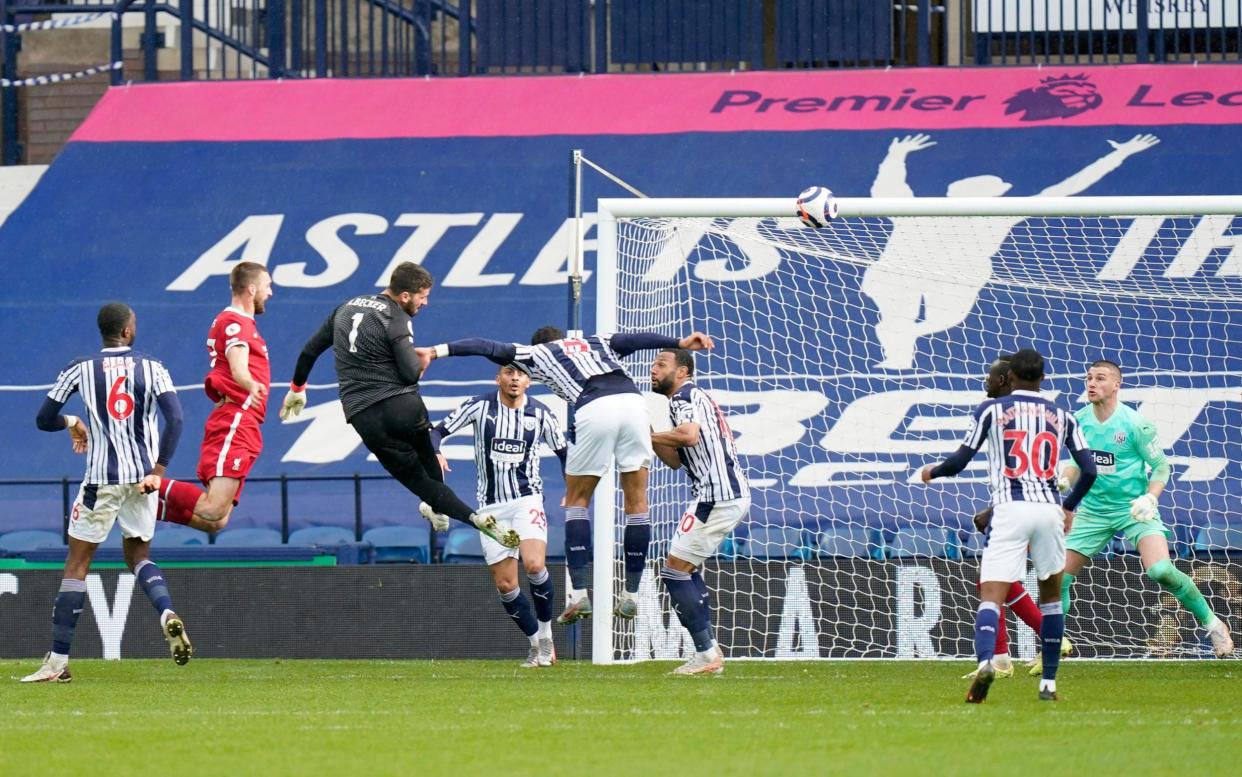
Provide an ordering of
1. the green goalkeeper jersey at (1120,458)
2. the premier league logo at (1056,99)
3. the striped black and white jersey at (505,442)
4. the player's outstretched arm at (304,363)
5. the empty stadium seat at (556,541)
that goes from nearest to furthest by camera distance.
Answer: the player's outstretched arm at (304,363) → the green goalkeeper jersey at (1120,458) → the striped black and white jersey at (505,442) → the empty stadium seat at (556,541) → the premier league logo at (1056,99)

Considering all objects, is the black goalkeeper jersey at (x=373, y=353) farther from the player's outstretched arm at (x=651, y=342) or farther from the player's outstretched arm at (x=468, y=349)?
the player's outstretched arm at (x=651, y=342)

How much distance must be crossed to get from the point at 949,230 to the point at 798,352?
175cm

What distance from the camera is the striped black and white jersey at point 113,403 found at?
966 cm

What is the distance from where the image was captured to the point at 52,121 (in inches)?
832

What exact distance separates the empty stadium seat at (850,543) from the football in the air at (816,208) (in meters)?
2.66

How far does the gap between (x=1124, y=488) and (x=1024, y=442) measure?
116 inches

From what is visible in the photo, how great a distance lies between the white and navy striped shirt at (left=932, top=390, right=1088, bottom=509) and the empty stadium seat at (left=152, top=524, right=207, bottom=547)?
7.67 metres

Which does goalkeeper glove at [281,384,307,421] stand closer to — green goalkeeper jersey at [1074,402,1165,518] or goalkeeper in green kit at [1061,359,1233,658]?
goalkeeper in green kit at [1061,359,1233,658]

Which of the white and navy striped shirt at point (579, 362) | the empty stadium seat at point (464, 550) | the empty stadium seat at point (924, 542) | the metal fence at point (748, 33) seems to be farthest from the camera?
the metal fence at point (748, 33)

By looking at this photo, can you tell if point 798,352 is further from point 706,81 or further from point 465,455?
point 706,81

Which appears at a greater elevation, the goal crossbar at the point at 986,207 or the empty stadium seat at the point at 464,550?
the goal crossbar at the point at 986,207

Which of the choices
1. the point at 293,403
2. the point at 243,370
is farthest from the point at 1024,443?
the point at 243,370

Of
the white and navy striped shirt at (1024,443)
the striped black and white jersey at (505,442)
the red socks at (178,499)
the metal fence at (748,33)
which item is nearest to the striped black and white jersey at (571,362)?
the striped black and white jersey at (505,442)

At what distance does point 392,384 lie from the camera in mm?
9547
